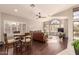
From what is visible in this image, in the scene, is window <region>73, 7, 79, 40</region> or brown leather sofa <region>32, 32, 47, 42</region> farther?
brown leather sofa <region>32, 32, 47, 42</region>

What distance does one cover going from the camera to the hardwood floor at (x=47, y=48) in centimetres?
394

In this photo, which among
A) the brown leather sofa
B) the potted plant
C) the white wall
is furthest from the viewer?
the brown leather sofa

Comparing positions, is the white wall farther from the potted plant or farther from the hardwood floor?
the potted plant

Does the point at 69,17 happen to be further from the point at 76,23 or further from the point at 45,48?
the point at 45,48

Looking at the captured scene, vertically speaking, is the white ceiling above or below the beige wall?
above

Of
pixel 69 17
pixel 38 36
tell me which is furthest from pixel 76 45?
pixel 38 36

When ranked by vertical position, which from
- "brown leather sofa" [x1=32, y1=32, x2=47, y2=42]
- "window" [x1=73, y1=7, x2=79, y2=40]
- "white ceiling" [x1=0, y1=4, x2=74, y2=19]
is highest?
"white ceiling" [x1=0, y1=4, x2=74, y2=19]

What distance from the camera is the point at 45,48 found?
13.4 feet

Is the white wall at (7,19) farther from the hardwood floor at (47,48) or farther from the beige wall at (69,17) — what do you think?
the beige wall at (69,17)

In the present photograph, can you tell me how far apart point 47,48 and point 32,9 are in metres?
1.08

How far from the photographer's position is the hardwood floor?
3.94m

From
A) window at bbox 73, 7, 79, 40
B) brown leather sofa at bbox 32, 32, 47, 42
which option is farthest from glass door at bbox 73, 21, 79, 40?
brown leather sofa at bbox 32, 32, 47, 42

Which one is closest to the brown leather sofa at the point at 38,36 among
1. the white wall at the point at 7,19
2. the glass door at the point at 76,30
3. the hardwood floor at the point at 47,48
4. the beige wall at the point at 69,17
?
the hardwood floor at the point at 47,48
